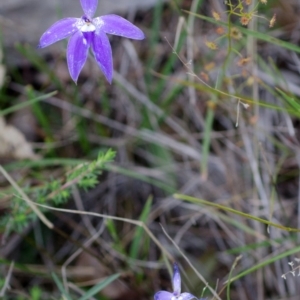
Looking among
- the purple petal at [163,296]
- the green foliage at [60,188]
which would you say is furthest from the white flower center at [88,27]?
the purple petal at [163,296]

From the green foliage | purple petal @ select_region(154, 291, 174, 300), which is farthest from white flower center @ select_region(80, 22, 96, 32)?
purple petal @ select_region(154, 291, 174, 300)

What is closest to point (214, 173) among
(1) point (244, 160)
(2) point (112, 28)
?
(1) point (244, 160)

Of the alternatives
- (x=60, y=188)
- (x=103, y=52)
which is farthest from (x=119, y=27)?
(x=60, y=188)

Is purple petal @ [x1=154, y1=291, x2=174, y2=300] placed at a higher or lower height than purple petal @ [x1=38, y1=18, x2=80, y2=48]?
lower

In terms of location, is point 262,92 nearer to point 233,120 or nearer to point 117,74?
point 233,120

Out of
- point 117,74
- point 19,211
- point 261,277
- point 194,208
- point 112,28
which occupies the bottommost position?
point 261,277

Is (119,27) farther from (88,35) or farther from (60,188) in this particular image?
(60,188)

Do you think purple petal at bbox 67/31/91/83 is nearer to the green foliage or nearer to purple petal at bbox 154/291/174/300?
the green foliage
